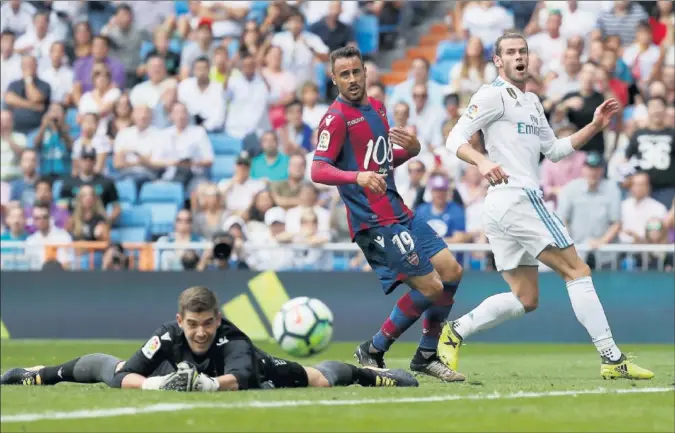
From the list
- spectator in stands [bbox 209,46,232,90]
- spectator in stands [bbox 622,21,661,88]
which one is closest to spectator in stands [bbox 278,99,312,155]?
spectator in stands [bbox 209,46,232,90]

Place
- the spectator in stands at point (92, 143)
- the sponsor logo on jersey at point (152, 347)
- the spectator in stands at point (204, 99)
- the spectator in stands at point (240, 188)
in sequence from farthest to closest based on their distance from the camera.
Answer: the spectator in stands at point (204, 99) → the spectator in stands at point (92, 143) → the spectator in stands at point (240, 188) → the sponsor logo on jersey at point (152, 347)

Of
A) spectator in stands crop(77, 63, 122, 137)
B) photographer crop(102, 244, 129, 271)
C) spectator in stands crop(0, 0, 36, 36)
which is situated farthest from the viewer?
spectator in stands crop(0, 0, 36, 36)

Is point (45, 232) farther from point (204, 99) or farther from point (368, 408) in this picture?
point (368, 408)

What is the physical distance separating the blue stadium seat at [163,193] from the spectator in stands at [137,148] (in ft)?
1.20

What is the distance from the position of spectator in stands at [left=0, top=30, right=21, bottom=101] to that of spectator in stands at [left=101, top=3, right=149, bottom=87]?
57.9 inches

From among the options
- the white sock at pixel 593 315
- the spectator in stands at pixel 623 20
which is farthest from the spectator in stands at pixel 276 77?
the white sock at pixel 593 315

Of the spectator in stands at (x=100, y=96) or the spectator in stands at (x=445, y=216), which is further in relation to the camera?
the spectator in stands at (x=100, y=96)

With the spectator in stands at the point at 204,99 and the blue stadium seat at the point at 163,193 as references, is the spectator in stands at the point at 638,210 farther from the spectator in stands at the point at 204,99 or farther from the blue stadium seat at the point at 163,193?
the spectator in stands at the point at 204,99

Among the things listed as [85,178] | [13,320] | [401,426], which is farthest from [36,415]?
[85,178]

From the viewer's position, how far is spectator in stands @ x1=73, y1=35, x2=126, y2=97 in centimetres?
2225

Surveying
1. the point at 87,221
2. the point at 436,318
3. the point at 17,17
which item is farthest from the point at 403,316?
the point at 17,17

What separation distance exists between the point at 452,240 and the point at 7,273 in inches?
221

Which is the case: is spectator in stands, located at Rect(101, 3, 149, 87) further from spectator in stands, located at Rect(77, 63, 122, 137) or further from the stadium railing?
the stadium railing

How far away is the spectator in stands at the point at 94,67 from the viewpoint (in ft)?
73.0
